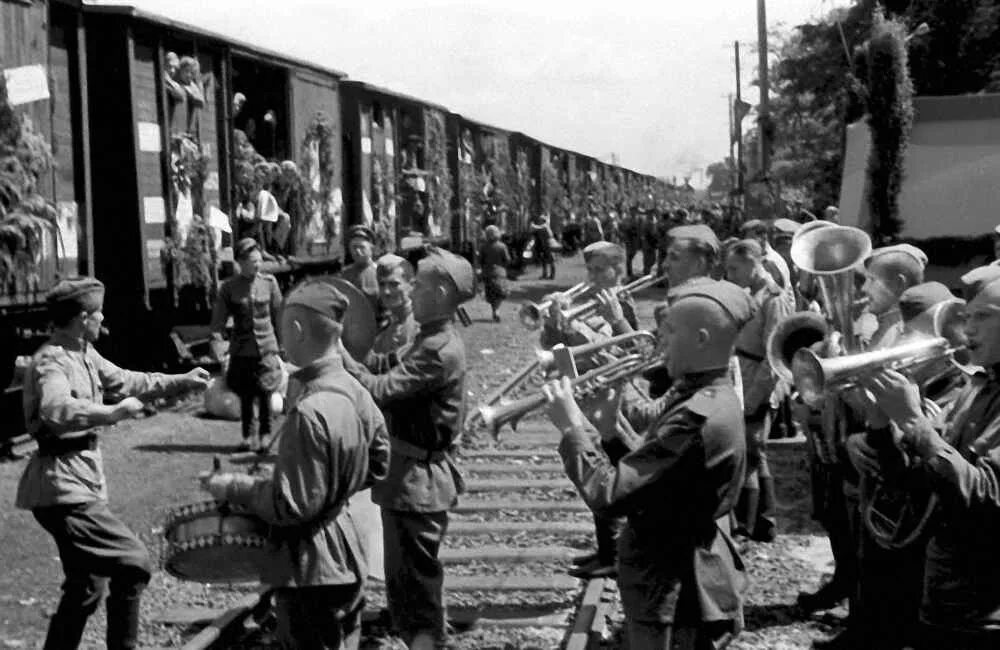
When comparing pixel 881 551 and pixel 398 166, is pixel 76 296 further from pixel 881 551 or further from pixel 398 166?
pixel 398 166

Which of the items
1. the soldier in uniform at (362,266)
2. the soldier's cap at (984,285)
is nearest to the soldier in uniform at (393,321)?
the soldier's cap at (984,285)

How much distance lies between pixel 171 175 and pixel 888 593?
10.1 metres

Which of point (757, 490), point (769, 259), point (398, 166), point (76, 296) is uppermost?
point (398, 166)

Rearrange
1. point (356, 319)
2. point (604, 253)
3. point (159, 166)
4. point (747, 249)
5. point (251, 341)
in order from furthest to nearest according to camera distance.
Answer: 1. point (159, 166)
2. point (251, 341)
3. point (747, 249)
4. point (604, 253)
5. point (356, 319)

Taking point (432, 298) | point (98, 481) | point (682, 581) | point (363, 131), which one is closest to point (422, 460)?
point (432, 298)

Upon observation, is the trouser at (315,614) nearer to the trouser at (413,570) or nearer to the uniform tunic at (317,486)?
the uniform tunic at (317,486)

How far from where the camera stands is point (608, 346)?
6.72 metres

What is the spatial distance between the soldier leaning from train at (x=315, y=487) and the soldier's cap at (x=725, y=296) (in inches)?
48.3

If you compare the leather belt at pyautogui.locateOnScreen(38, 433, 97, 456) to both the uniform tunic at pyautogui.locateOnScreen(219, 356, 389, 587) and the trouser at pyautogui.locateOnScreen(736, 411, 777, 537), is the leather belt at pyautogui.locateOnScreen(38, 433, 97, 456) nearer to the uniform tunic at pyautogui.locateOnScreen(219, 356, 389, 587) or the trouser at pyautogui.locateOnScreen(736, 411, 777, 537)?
the uniform tunic at pyautogui.locateOnScreen(219, 356, 389, 587)

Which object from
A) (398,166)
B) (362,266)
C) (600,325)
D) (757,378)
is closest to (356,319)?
(600,325)

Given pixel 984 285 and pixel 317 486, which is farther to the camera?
pixel 317 486

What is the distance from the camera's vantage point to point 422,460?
22.3 feet

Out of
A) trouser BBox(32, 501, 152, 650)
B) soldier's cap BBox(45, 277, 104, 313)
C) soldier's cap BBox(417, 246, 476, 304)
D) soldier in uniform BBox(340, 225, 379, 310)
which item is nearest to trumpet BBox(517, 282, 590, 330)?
soldier's cap BBox(417, 246, 476, 304)

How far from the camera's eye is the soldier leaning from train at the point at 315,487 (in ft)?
16.3
